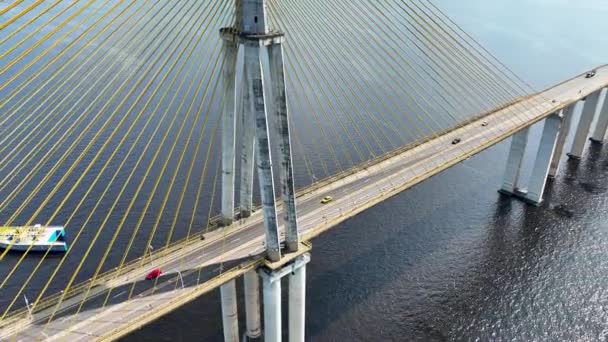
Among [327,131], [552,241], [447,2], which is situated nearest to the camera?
[552,241]

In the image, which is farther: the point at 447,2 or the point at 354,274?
the point at 447,2

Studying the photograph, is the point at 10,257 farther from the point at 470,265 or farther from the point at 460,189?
the point at 460,189

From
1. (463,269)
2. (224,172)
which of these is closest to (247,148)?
(224,172)

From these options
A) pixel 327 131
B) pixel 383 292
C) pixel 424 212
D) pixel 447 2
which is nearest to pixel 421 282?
pixel 383 292

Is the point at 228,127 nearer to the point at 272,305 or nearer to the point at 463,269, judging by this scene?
the point at 272,305

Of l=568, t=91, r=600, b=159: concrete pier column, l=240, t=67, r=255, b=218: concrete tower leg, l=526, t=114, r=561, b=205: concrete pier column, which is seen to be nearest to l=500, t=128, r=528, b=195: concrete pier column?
l=526, t=114, r=561, b=205: concrete pier column

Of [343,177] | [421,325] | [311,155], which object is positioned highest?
[343,177]

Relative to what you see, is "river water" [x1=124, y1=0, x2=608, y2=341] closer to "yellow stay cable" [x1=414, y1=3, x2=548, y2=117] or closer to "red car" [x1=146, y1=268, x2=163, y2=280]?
"red car" [x1=146, y1=268, x2=163, y2=280]
